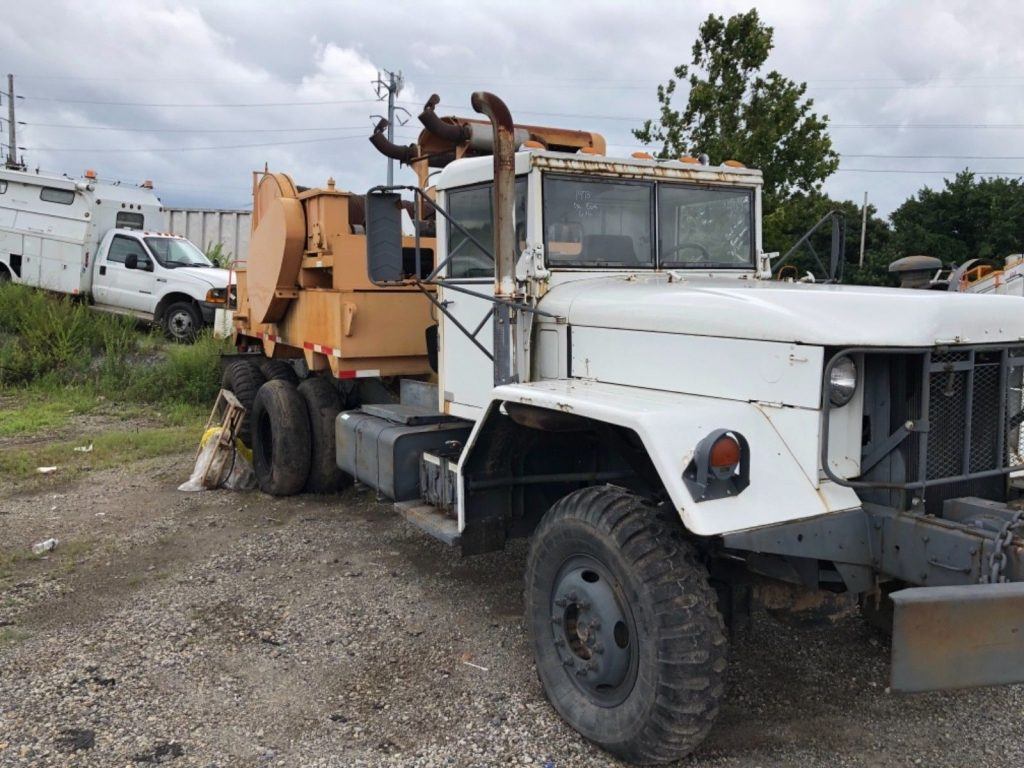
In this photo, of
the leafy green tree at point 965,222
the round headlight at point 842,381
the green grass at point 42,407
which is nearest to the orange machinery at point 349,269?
the round headlight at point 842,381

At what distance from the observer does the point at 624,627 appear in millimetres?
3242

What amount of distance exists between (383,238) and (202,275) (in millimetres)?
11335

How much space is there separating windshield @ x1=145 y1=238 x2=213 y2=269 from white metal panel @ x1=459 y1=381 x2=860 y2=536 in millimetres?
13211

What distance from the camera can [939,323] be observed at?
117 inches

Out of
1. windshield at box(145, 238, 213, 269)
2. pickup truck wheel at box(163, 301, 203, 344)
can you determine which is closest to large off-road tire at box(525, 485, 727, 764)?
pickup truck wheel at box(163, 301, 203, 344)

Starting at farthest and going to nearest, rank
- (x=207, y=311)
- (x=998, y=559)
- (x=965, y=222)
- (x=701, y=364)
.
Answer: (x=965, y=222) < (x=207, y=311) < (x=701, y=364) < (x=998, y=559)

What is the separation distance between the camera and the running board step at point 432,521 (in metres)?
4.36

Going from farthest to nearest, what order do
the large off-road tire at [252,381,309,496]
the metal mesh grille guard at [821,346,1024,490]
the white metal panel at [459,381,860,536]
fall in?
the large off-road tire at [252,381,309,496] < the metal mesh grille guard at [821,346,1024,490] < the white metal panel at [459,381,860,536]

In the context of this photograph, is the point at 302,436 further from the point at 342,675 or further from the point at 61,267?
Answer: the point at 61,267

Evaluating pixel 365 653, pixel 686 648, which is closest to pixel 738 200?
pixel 686 648

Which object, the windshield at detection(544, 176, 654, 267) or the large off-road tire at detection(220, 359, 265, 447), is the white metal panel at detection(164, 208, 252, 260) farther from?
the windshield at detection(544, 176, 654, 267)

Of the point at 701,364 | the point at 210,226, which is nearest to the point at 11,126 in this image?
the point at 210,226

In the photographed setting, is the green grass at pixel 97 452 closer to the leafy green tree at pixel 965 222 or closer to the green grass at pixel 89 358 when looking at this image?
the green grass at pixel 89 358

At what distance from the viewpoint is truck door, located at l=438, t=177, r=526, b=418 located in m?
4.63
